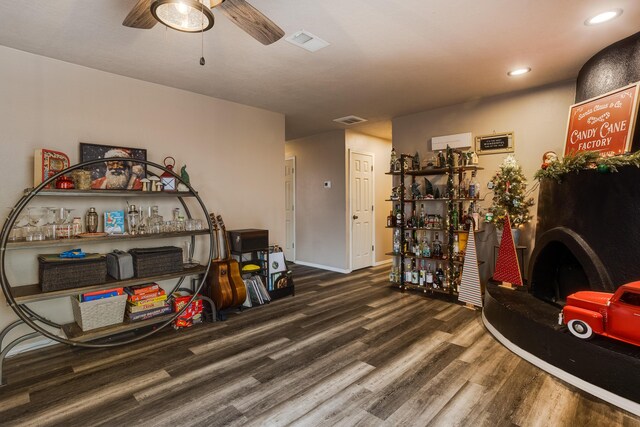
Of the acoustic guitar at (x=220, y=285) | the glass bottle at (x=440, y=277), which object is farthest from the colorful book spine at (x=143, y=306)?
the glass bottle at (x=440, y=277)

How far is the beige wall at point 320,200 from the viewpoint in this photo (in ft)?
18.7

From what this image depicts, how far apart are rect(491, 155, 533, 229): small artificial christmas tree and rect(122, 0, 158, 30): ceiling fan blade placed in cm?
357

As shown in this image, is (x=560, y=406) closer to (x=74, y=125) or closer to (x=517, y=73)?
(x=517, y=73)

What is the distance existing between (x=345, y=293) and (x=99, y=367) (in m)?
2.83

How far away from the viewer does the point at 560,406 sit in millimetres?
1984

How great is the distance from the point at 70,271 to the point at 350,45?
2.92 metres

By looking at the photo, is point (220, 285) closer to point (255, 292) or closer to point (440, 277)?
point (255, 292)

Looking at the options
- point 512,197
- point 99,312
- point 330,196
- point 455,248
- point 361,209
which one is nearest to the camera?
point 99,312

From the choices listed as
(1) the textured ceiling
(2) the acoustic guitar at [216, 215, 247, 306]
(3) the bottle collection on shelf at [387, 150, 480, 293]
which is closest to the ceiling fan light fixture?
(1) the textured ceiling

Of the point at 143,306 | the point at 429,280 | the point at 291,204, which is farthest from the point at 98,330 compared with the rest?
the point at 291,204

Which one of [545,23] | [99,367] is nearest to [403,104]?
[545,23]

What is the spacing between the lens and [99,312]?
9.03 ft

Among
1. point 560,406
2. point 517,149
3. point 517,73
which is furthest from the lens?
point 517,149

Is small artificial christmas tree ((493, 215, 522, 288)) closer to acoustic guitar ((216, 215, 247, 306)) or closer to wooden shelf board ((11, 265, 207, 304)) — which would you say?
acoustic guitar ((216, 215, 247, 306))
